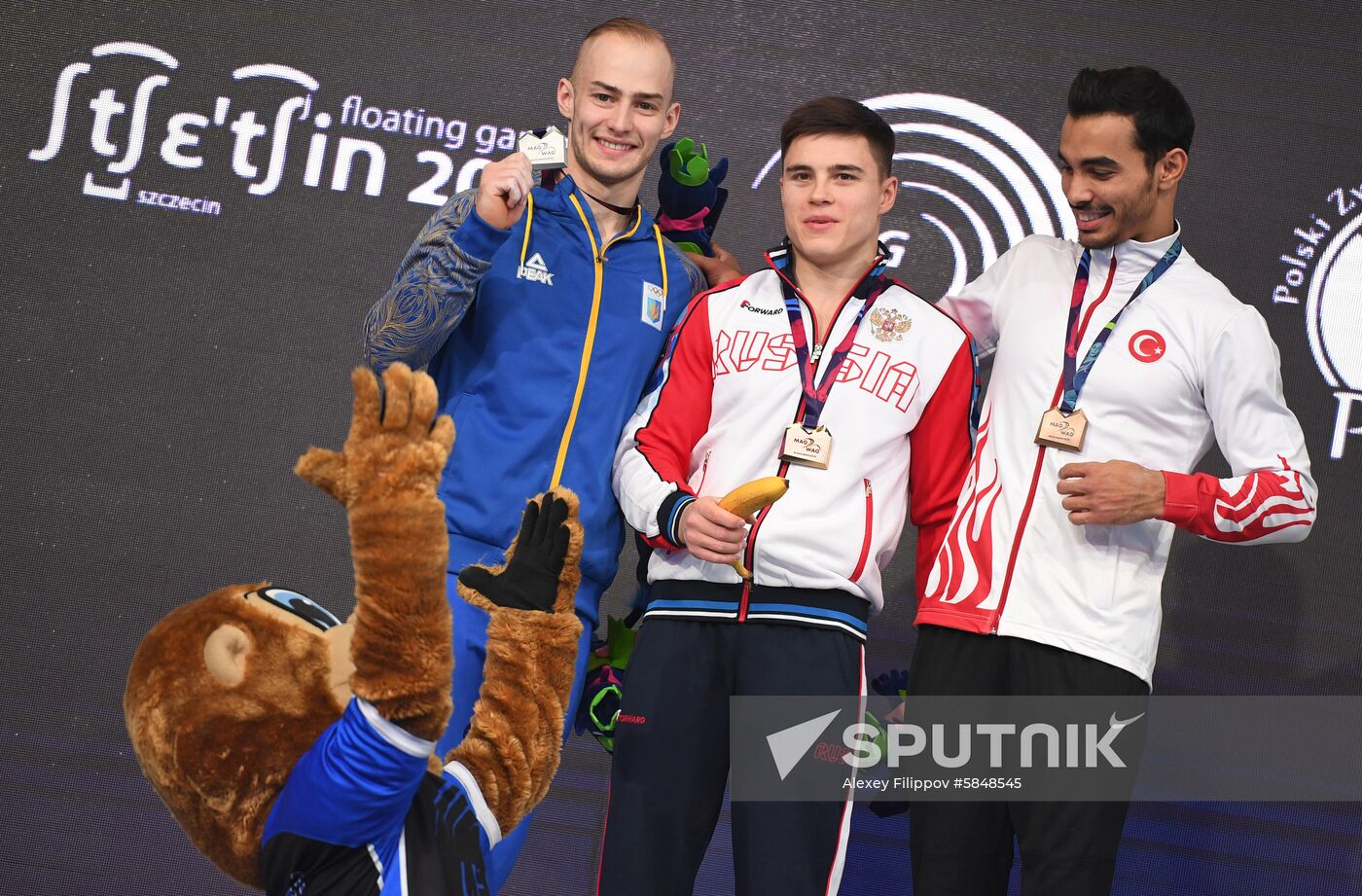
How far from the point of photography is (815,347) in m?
2.23

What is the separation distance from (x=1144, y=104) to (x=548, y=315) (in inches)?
44.6

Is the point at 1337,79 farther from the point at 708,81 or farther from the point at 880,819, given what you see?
the point at 880,819

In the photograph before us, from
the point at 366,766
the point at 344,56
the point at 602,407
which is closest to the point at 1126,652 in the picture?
the point at 602,407

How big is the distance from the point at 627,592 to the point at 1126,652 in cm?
148

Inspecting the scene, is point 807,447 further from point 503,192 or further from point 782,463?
point 503,192

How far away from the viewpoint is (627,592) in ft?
10.8

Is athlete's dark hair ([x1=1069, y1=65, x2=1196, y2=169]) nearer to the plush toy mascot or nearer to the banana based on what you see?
the plush toy mascot

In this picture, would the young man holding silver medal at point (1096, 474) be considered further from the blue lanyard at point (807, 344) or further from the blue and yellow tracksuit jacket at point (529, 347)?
the blue and yellow tracksuit jacket at point (529, 347)

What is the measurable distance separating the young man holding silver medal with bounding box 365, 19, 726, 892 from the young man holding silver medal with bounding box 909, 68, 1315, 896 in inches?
25.7

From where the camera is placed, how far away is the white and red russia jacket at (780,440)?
2115 mm

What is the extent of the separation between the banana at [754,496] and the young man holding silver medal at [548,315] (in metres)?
0.40

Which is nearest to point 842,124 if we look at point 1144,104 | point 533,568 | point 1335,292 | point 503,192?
point 1144,104

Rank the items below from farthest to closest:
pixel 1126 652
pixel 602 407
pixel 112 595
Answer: pixel 112 595
pixel 602 407
pixel 1126 652

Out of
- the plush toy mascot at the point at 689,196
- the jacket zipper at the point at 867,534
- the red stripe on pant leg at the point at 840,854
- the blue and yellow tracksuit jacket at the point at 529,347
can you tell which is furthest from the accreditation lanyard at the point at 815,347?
the red stripe on pant leg at the point at 840,854
